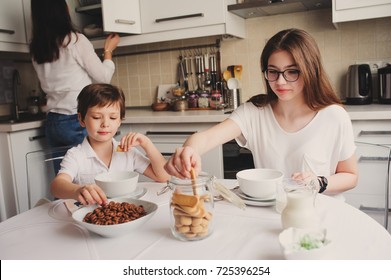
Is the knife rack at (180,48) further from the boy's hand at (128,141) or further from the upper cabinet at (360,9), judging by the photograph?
the boy's hand at (128,141)

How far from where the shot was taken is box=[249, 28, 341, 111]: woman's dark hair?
1.19m

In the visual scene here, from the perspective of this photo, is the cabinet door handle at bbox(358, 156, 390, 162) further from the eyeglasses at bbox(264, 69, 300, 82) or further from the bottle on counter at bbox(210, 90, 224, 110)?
the bottle on counter at bbox(210, 90, 224, 110)

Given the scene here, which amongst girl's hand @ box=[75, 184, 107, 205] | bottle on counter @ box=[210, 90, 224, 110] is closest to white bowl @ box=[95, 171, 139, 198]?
girl's hand @ box=[75, 184, 107, 205]

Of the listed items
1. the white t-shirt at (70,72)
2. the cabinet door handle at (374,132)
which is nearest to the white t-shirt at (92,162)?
the white t-shirt at (70,72)

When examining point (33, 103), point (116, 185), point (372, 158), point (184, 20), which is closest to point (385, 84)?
point (372, 158)

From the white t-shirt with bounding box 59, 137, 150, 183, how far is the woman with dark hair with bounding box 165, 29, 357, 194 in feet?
0.90

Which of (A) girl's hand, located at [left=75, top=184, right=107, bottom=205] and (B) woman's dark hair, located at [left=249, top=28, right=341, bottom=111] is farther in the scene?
(B) woman's dark hair, located at [left=249, top=28, right=341, bottom=111]

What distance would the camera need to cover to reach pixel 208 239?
0.81 meters

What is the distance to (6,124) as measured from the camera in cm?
215

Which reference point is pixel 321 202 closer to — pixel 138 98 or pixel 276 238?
pixel 276 238

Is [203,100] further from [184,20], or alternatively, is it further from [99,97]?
[99,97]

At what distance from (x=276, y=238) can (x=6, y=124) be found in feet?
5.97
